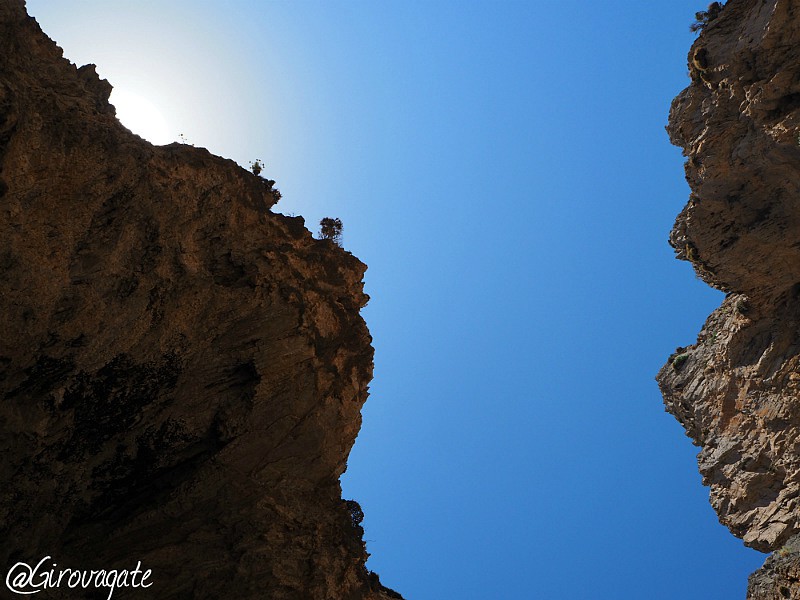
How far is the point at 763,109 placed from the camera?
21547 millimetres

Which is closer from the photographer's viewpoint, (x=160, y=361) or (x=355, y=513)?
(x=160, y=361)

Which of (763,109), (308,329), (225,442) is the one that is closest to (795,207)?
(763,109)

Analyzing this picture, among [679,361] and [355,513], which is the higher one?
[679,361]

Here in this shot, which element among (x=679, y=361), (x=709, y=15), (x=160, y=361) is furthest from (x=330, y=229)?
(x=679, y=361)

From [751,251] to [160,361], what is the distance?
26227mm

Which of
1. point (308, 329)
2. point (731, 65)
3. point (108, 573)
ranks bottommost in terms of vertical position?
point (108, 573)

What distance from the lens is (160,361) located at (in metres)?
14.9

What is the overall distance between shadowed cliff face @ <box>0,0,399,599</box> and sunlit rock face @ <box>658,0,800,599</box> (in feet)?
56.6

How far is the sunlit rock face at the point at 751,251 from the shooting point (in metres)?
21.4

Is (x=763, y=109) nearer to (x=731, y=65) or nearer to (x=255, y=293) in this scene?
(x=731, y=65)

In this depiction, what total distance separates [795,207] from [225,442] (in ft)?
81.1

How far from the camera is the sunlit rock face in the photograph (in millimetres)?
21406

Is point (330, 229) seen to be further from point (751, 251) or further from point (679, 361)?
point (679, 361)

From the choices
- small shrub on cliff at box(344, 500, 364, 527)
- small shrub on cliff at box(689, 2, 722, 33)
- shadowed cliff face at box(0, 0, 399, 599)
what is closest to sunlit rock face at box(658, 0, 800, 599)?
small shrub on cliff at box(689, 2, 722, 33)
